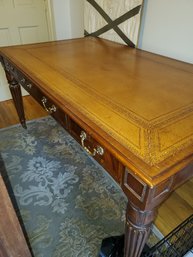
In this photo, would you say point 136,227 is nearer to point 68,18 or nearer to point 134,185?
point 134,185

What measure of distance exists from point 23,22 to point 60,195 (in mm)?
1972

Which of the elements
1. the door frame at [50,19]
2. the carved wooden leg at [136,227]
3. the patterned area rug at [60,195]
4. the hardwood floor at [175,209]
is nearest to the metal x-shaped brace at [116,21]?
the door frame at [50,19]

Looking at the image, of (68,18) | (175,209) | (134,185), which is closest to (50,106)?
(134,185)

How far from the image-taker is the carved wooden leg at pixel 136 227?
0.73 meters

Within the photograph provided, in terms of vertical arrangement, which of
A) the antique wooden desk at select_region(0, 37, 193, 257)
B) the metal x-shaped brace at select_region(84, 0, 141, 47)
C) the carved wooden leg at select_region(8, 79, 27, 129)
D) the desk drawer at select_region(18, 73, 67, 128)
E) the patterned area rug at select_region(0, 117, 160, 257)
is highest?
the metal x-shaped brace at select_region(84, 0, 141, 47)

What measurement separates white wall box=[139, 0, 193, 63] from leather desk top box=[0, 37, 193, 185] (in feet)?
0.30

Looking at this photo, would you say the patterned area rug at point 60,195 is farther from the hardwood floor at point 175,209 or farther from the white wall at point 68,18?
the white wall at point 68,18

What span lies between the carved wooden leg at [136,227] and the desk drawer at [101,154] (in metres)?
0.12

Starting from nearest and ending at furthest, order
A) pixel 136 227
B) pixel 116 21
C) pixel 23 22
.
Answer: pixel 136 227 < pixel 116 21 < pixel 23 22

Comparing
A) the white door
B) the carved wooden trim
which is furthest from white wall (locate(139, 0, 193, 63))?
the white door

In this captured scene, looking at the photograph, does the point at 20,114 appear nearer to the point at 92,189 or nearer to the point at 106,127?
the point at 92,189

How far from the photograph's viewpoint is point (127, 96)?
A: 0.95 metres

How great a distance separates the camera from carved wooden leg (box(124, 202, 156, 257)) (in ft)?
2.38

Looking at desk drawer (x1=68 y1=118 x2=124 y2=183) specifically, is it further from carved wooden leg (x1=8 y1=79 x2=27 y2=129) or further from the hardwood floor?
carved wooden leg (x1=8 y1=79 x2=27 y2=129)
